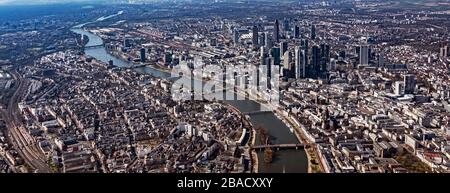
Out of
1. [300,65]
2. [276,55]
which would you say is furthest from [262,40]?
[300,65]

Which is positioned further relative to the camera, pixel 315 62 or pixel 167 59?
pixel 167 59

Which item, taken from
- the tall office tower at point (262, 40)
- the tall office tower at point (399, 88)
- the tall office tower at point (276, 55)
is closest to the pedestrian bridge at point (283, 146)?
the tall office tower at point (399, 88)

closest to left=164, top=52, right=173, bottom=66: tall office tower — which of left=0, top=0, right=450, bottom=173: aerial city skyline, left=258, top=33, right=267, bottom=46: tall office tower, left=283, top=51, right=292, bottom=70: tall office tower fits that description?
left=0, top=0, right=450, bottom=173: aerial city skyline

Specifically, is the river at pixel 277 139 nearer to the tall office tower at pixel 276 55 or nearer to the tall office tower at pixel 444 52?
the tall office tower at pixel 276 55

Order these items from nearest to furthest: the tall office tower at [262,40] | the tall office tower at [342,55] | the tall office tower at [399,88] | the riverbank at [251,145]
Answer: the riverbank at [251,145]
the tall office tower at [399,88]
the tall office tower at [342,55]
the tall office tower at [262,40]

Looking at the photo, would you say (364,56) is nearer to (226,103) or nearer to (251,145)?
(226,103)

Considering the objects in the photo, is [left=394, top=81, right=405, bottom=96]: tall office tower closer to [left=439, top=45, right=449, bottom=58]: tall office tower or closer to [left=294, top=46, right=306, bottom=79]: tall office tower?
[left=294, top=46, right=306, bottom=79]: tall office tower
